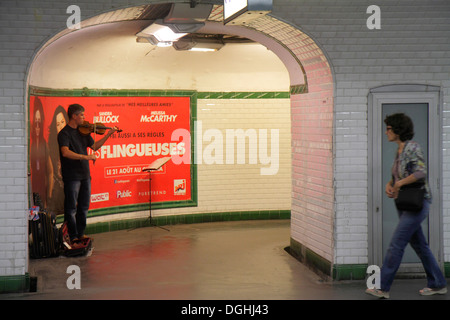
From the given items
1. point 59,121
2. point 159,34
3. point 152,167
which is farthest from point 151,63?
point 159,34

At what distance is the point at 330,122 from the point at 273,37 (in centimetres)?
128

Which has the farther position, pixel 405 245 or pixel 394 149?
pixel 394 149

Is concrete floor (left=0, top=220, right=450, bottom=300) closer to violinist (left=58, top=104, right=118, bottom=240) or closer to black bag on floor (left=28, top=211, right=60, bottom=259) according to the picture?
black bag on floor (left=28, top=211, right=60, bottom=259)

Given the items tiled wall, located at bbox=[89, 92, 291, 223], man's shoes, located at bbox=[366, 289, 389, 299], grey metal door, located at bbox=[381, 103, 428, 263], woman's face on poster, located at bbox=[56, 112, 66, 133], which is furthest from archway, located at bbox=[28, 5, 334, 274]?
tiled wall, located at bbox=[89, 92, 291, 223]

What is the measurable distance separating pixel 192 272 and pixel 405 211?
2.86 m

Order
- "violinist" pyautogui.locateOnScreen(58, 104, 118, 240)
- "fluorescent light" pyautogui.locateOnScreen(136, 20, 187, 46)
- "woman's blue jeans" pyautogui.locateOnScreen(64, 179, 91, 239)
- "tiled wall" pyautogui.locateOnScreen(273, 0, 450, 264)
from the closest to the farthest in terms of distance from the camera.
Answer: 1. "tiled wall" pyautogui.locateOnScreen(273, 0, 450, 264)
2. "fluorescent light" pyautogui.locateOnScreen(136, 20, 187, 46)
3. "violinist" pyautogui.locateOnScreen(58, 104, 118, 240)
4. "woman's blue jeans" pyautogui.locateOnScreen(64, 179, 91, 239)

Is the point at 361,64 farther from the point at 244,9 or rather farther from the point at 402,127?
the point at 244,9

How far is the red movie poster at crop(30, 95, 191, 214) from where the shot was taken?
1040 centimetres

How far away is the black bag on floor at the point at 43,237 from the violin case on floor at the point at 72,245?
0.35ft

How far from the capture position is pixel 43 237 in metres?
9.15

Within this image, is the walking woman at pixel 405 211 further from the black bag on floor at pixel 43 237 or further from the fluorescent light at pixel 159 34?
the black bag on floor at pixel 43 237

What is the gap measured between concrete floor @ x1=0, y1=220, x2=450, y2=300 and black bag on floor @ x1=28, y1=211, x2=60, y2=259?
4.9 inches

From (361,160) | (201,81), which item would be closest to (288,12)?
(361,160)

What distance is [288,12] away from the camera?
25.1 feet
